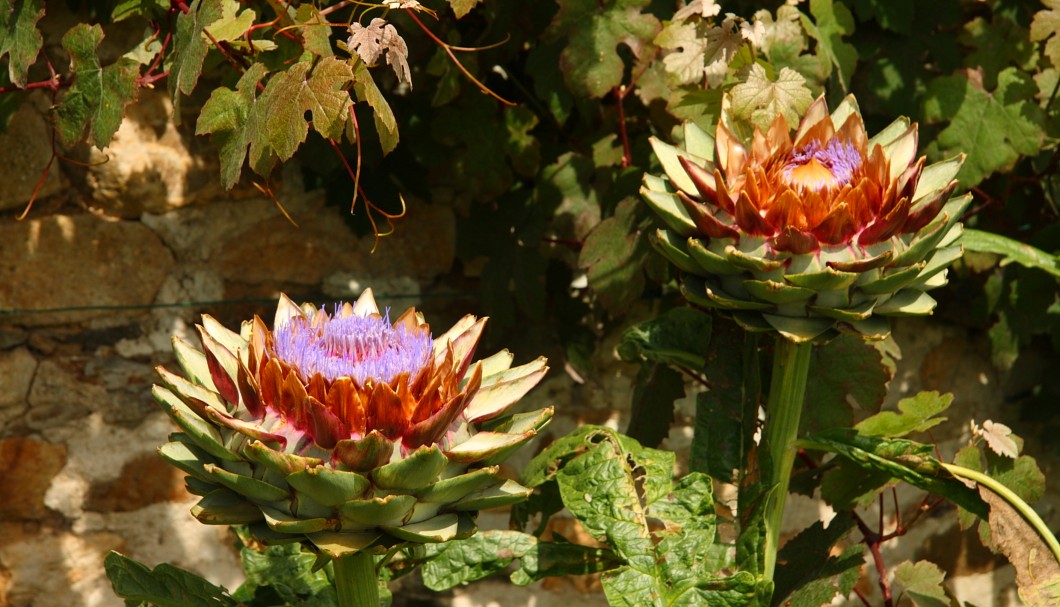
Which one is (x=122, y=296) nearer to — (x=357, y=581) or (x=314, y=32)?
(x=314, y=32)

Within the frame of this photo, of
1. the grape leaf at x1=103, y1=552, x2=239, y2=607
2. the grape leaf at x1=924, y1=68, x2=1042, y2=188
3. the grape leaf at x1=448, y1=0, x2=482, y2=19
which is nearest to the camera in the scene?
the grape leaf at x1=103, y1=552, x2=239, y2=607

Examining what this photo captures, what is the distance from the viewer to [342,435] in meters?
1.10

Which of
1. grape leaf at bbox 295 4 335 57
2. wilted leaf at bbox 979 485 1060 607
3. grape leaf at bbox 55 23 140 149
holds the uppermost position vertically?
grape leaf at bbox 295 4 335 57

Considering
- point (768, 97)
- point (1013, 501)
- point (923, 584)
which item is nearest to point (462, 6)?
point (768, 97)

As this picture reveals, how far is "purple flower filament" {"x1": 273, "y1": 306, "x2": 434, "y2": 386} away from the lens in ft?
3.73

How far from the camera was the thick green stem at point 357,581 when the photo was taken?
1229 mm

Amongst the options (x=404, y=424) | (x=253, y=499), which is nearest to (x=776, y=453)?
(x=404, y=424)

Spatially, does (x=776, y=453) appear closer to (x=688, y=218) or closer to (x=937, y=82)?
(x=688, y=218)

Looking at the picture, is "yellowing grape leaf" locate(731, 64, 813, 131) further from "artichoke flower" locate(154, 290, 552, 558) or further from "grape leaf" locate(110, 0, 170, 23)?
"grape leaf" locate(110, 0, 170, 23)

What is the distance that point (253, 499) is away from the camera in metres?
1.11

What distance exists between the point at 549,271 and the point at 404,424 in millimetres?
904

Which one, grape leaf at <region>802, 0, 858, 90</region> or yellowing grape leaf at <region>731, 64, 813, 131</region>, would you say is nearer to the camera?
yellowing grape leaf at <region>731, 64, 813, 131</region>

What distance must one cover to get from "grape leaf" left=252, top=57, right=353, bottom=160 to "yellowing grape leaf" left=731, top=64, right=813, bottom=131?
1.61ft

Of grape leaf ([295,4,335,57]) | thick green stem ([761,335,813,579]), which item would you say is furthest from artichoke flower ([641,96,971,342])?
grape leaf ([295,4,335,57])
